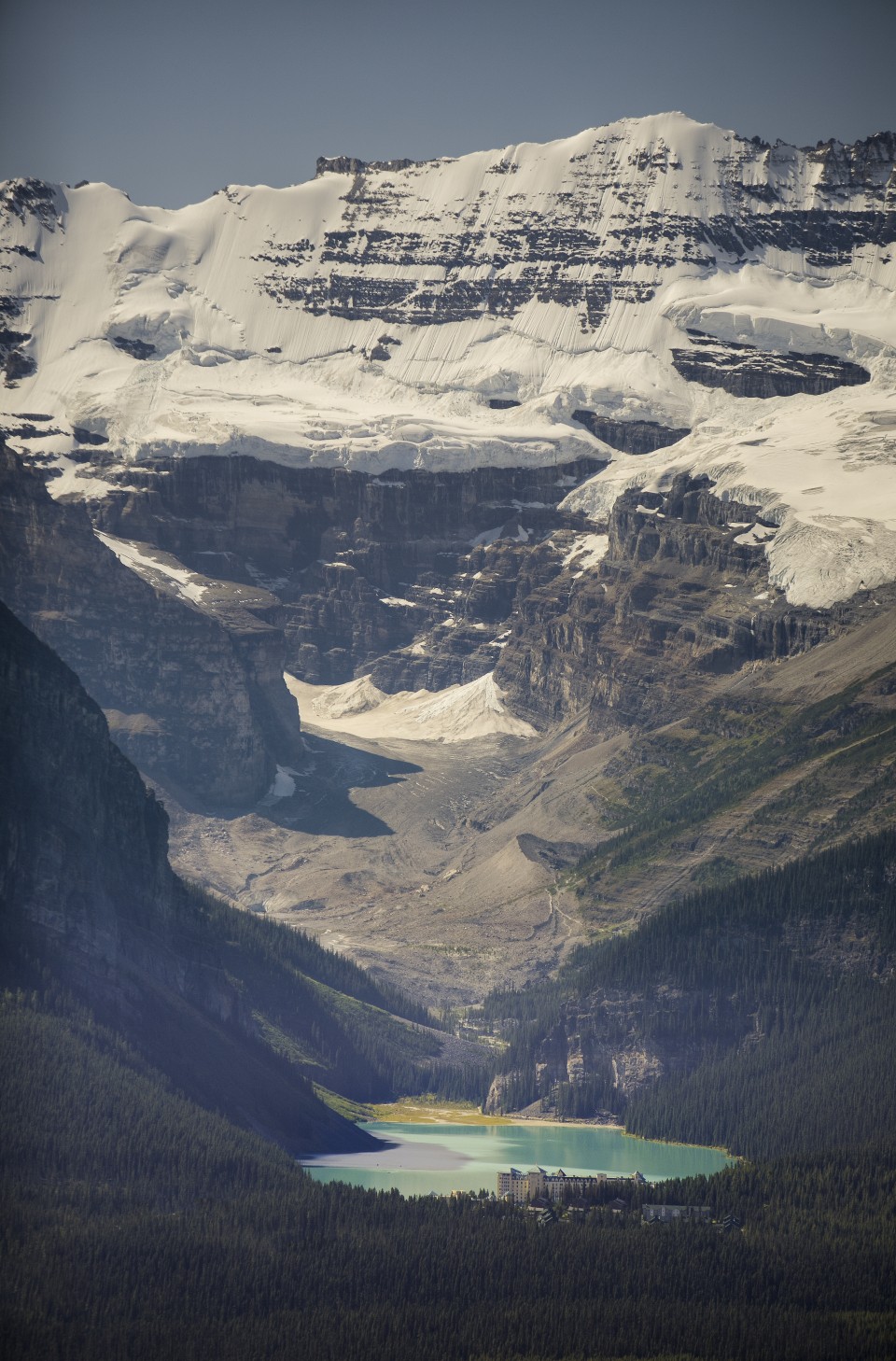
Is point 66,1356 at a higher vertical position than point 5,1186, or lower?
lower

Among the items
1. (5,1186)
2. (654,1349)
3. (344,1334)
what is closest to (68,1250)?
(5,1186)

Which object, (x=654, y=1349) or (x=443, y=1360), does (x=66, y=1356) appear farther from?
(x=654, y=1349)

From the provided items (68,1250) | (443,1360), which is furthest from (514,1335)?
(68,1250)

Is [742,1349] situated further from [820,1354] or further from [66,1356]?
[66,1356]

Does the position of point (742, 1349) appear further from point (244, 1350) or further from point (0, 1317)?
point (0, 1317)

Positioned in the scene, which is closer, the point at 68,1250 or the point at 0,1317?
the point at 0,1317

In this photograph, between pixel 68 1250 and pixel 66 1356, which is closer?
pixel 66 1356

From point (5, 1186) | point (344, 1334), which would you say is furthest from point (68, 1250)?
point (344, 1334)
